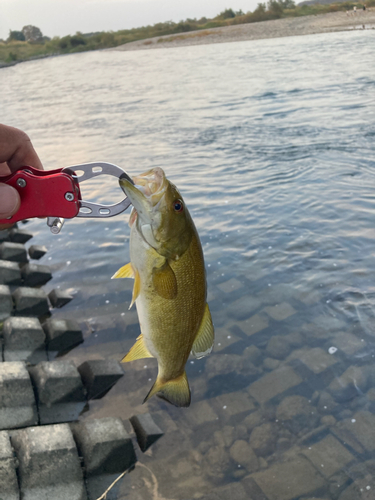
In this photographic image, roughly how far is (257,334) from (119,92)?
32036 millimetres

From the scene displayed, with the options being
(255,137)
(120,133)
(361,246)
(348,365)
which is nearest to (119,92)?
(120,133)

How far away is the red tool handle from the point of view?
3.04 metres

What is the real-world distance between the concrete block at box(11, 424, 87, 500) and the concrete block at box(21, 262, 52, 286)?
4.73 m

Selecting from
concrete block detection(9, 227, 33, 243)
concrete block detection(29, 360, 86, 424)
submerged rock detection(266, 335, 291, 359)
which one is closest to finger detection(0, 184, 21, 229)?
concrete block detection(29, 360, 86, 424)

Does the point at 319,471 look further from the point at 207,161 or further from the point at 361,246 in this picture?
the point at 207,161

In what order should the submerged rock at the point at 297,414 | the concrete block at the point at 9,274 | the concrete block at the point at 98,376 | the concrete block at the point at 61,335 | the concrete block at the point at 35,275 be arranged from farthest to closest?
1. the concrete block at the point at 35,275
2. the concrete block at the point at 9,274
3. the concrete block at the point at 61,335
4. the concrete block at the point at 98,376
5. the submerged rock at the point at 297,414

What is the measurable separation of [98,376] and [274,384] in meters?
2.13

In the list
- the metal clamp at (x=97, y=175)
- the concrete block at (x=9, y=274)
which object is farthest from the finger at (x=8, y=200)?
the concrete block at (x=9, y=274)

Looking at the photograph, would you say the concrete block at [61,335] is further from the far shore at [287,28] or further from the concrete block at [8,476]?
the far shore at [287,28]

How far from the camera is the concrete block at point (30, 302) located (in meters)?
7.21

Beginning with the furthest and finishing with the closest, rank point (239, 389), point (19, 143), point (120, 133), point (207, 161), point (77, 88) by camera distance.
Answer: point (77, 88) → point (120, 133) → point (207, 161) → point (239, 389) → point (19, 143)

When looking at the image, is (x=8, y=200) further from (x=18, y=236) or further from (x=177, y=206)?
(x=18, y=236)

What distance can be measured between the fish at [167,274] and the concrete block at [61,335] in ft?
12.7

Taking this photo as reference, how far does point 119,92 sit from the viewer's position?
116ft
